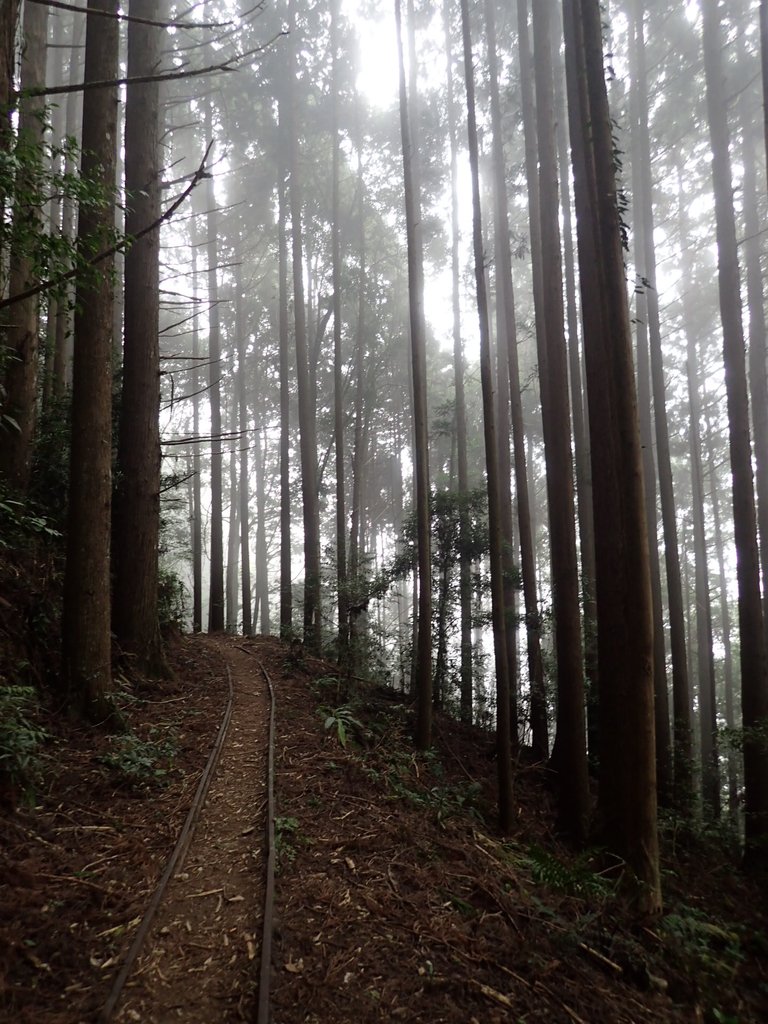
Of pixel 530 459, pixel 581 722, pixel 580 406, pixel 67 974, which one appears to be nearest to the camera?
pixel 67 974

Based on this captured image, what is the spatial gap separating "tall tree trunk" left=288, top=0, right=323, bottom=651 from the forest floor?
7.24 meters

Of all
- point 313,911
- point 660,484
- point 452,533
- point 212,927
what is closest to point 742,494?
point 660,484

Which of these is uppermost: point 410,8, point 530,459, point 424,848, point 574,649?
point 410,8

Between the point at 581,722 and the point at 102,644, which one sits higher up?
the point at 102,644

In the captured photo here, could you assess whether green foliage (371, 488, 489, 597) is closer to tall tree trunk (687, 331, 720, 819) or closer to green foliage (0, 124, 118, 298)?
green foliage (0, 124, 118, 298)

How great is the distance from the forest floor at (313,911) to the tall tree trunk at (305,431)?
7242 mm

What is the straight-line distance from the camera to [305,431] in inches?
639

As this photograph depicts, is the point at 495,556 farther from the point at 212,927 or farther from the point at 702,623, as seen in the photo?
the point at 702,623

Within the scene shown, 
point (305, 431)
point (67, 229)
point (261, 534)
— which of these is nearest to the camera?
point (67, 229)

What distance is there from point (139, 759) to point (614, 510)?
17.4 feet

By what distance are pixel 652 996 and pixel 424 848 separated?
6.07ft

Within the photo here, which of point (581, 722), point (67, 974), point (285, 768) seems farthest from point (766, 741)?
point (67, 974)

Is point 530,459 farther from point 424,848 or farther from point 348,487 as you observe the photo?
point 424,848

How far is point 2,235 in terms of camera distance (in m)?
3.60
